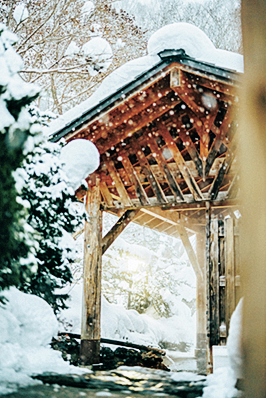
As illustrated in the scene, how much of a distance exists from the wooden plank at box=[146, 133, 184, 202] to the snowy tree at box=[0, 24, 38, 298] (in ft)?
10.0

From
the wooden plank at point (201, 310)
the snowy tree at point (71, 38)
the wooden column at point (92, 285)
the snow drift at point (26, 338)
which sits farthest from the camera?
the wooden plank at point (201, 310)

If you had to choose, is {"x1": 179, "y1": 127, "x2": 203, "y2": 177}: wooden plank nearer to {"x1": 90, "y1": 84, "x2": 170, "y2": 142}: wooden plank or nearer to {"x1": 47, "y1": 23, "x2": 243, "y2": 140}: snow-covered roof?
{"x1": 90, "y1": 84, "x2": 170, "y2": 142}: wooden plank

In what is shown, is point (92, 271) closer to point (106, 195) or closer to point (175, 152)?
point (106, 195)

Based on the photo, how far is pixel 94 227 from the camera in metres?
5.73

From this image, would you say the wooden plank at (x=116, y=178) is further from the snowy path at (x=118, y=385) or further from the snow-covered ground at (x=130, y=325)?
the snowy path at (x=118, y=385)

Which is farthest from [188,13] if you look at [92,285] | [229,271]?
[92,285]

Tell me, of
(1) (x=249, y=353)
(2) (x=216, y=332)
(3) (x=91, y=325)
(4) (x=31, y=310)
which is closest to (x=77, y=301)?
(3) (x=91, y=325)

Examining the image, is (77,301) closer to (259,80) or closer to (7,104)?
(7,104)

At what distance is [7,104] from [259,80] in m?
1.71

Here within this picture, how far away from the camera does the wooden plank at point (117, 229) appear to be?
5.88 m

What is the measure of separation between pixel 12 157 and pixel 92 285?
11.0 feet

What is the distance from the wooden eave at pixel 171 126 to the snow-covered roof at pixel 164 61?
21 millimetres

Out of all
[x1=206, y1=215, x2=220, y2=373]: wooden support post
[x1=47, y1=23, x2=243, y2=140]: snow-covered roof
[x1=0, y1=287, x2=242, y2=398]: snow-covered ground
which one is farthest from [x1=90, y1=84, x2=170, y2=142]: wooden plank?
[x1=0, y1=287, x2=242, y2=398]: snow-covered ground

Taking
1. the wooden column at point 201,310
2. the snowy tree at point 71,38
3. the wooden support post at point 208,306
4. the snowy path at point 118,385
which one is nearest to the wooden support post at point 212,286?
the wooden support post at point 208,306
